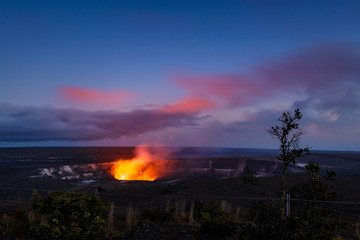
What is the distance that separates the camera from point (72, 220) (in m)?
7.31

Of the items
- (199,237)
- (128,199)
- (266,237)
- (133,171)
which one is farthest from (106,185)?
(266,237)

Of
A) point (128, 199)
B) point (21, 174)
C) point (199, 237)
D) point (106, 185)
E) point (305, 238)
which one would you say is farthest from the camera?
point (21, 174)

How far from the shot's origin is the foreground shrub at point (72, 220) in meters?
6.86

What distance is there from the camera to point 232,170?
38.6 meters

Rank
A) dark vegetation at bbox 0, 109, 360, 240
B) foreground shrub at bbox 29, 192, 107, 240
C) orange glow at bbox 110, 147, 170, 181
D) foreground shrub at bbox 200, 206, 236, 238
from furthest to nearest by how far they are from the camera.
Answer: orange glow at bbox 110, 147, 170, 181 < foreground shrub at bbox 200, 206, 236, 238 < foreground shrub at bbox 29, 192, 107, 240 < dark vegetation at bbox 0, 109, 360, 240

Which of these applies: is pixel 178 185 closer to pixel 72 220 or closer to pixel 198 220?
pixel 198 220

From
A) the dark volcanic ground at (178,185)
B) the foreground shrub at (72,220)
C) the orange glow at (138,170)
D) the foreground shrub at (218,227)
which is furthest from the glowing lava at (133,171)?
the foreground shrub at (72,220)

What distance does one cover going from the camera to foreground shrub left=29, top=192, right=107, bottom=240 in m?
6.86

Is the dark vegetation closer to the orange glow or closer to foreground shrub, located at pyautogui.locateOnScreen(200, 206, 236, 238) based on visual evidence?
foreground shrub, located at pyautogui.locateOnScreen(200, 206, 236, 238)

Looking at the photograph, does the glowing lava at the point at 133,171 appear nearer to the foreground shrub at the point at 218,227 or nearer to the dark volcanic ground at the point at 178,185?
the dark volcanic ground at the point at 178,185

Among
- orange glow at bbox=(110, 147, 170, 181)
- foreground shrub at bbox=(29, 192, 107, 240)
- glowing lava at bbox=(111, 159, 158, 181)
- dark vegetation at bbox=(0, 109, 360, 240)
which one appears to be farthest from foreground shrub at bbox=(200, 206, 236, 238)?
orange glow at bbox=(110, 147, 170, 181)

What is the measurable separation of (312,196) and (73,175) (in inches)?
1431

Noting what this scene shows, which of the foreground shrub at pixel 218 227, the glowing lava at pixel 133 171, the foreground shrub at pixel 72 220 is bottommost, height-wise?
the glowing lava at pixel 133 171

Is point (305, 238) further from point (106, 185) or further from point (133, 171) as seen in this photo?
point (133, 171)
